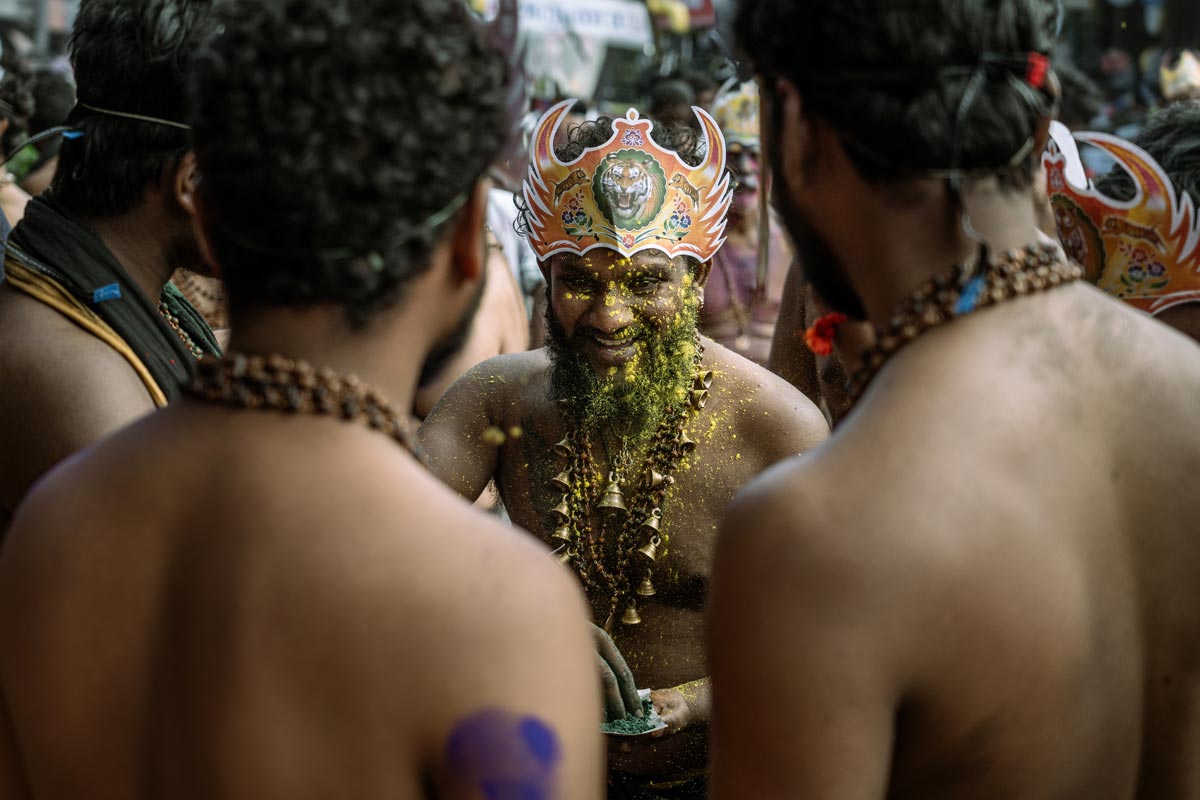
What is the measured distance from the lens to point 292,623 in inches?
54.9

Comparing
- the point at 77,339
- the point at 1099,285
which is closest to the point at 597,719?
the point at 77,339

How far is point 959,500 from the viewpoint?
5.01 ft

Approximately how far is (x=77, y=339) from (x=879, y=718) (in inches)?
72.2

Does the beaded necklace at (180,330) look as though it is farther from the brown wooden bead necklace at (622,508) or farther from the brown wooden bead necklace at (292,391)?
the brown wooden bead necklace at (292,391)

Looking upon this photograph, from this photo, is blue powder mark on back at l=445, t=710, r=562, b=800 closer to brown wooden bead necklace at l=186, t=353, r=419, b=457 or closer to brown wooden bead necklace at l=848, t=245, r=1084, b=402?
brown wooden bead necklace at l=186, t=353, r=419, b=457

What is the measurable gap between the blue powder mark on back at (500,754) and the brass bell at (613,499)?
6.32ft

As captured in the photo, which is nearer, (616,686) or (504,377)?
(616,686)

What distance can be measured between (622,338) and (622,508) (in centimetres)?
48

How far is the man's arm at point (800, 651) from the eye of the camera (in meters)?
1.52

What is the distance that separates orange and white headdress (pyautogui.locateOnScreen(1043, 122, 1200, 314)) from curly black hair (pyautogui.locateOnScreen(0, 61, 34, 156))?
4960mm

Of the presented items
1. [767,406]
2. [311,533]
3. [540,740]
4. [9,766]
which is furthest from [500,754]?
[767,406]

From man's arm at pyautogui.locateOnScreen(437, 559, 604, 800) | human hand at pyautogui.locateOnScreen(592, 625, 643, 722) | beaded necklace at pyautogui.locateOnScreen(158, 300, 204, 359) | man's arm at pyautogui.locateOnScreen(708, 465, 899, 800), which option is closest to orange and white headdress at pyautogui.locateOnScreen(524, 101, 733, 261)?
beaded necklace at pyautogui.locateOnScreen(158, 300, 204, 359)

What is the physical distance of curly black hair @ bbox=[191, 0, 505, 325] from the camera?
57.3 inches

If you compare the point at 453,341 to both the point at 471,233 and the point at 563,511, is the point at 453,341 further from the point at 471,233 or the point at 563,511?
the point at 563,511
